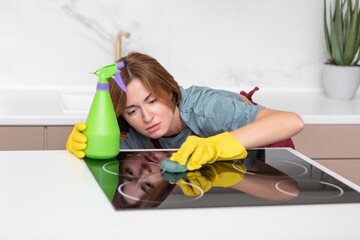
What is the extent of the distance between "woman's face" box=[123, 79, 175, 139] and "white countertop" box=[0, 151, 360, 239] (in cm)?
55

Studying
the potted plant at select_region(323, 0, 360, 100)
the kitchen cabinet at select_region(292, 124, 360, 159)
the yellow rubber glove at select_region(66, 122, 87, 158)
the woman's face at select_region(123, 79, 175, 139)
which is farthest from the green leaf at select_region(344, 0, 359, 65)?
the yellow rubber glove at select_region(66, 122, 87, 158)

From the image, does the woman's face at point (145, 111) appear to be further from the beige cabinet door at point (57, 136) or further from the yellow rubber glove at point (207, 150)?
the beige cabinet door at point (57, 136)

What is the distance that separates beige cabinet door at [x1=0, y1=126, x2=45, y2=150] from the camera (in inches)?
76.6

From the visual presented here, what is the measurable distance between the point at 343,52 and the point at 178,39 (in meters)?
0.85

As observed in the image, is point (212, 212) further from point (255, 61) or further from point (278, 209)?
point (255, 61)

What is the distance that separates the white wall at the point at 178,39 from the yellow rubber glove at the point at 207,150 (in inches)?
54.5

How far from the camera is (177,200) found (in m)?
0.96

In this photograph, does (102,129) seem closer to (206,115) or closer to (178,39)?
(206,115)

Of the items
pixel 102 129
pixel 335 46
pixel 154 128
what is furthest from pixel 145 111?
pixel 335 46

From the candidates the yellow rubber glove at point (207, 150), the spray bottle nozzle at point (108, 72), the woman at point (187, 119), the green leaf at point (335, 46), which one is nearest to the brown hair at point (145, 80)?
the woman at point (187, 119)

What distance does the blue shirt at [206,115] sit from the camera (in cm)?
156

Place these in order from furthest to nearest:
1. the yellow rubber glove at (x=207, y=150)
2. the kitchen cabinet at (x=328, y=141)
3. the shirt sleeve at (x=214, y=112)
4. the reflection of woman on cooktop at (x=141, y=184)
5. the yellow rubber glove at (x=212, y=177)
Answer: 1. the kitchen cabinet at (x=328, y=141)
2. the shirt sleeve at (x=214, y=112)
3. the yellow rubber glove at (x=207, y=150)
4. the yellow rubber glove at (x=212, y=177)
5. the reflection of woman on cooktop at (x=141, y=184)

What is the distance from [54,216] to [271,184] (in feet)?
1.53

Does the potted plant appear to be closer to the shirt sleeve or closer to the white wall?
the white wall
